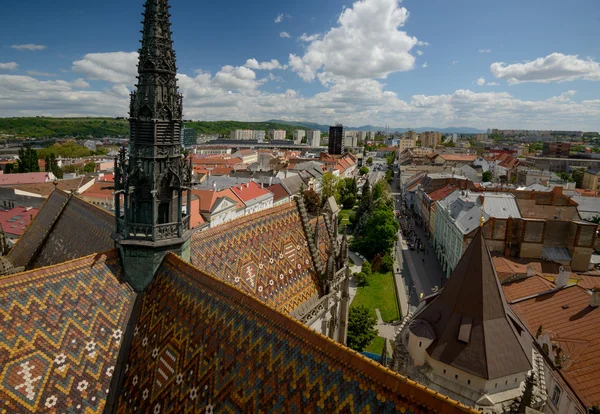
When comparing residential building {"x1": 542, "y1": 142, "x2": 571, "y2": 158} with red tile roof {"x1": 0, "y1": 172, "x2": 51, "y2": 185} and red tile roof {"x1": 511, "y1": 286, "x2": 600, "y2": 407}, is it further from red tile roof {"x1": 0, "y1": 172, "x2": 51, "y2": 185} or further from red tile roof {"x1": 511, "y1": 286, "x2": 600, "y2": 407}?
red tile roof {"x1": 0, "y1": 172, "x2": 51, "y2": 185}

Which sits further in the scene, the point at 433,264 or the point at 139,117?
the point at 433,264

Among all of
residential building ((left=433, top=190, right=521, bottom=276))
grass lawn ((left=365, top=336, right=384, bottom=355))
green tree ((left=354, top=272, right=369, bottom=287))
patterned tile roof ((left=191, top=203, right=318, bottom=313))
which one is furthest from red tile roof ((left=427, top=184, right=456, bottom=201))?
patterned tile roof ((left=191, top=203, right=318, bottom=313))

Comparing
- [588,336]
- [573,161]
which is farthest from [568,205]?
[573,161]

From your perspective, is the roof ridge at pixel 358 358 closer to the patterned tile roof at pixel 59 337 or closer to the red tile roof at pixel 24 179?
the patterned tile roof at pixel 59 337

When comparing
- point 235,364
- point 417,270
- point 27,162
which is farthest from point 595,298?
point 27,162

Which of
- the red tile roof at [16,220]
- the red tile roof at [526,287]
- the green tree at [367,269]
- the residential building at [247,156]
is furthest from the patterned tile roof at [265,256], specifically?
the residential building at [247,156]

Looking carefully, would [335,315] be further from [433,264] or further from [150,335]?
[433,264]
